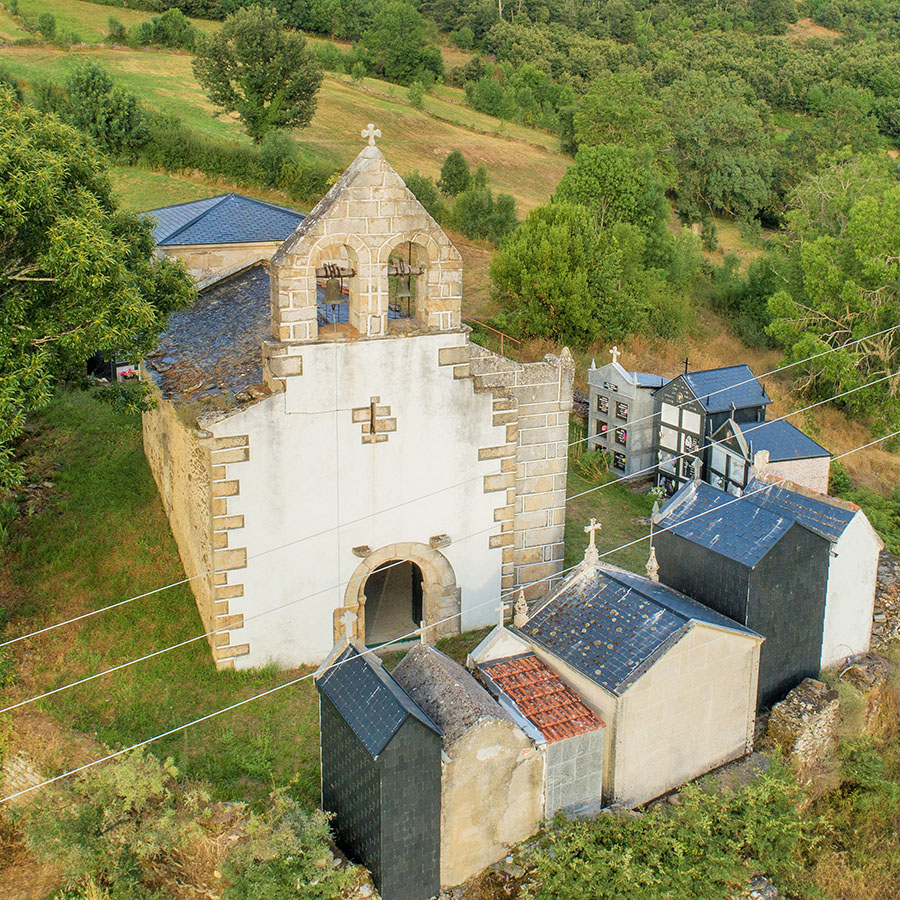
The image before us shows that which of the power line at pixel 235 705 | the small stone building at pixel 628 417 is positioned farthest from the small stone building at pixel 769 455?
the power line at pixel 235 705

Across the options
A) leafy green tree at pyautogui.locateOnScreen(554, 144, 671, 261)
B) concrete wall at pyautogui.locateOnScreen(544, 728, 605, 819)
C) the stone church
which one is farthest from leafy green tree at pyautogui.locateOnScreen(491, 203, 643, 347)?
concrete wall at pyautogui.locateOnScreen(544, 728, 605, 819)

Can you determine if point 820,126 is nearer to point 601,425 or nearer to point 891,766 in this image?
point 601,425

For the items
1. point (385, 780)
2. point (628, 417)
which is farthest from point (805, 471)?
point (385, 780)

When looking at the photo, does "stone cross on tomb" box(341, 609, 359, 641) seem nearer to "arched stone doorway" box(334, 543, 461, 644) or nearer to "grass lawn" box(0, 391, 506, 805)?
"arched stone doorway" box(334, 543, 461, 644)

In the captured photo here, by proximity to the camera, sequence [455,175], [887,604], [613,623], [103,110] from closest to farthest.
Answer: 1. [613,623]
2. [887,604]
3. [103,110]
4. [455,175]

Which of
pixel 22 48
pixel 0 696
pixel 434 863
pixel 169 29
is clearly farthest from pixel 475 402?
pixel 169 29

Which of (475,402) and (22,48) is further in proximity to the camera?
(22,48)

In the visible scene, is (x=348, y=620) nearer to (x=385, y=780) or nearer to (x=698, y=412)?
(x=385, y=780)
